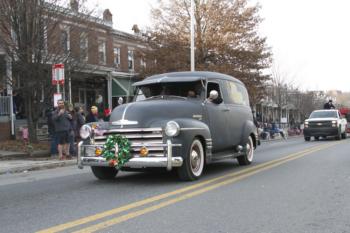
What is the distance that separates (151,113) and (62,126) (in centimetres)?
687

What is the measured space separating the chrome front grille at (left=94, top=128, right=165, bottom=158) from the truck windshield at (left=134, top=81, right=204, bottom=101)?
5.15 ft

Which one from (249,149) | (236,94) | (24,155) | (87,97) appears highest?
(87,97)

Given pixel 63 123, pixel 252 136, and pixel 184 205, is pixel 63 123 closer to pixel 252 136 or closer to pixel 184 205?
pixel 252 136

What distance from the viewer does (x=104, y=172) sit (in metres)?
9.94

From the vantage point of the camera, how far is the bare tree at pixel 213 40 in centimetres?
2970

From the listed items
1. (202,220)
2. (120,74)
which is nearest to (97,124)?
(202,220)

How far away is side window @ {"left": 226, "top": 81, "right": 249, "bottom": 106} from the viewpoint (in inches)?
452

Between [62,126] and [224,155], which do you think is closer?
[224,155]

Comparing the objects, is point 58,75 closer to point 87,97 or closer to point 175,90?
point 175,90

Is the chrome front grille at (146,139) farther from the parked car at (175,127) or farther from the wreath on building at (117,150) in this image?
the wreath on building at (117,150)

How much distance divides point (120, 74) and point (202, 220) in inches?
960

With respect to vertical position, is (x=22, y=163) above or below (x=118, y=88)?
below

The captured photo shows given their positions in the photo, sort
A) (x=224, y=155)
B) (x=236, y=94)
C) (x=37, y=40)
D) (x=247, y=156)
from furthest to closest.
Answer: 1. (x=37, y=40)
2. (x=247, y=156)
3. (x=236, y=94)
4. (x=224, y=155)

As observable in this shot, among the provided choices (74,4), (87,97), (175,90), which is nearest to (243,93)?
(175,90)
